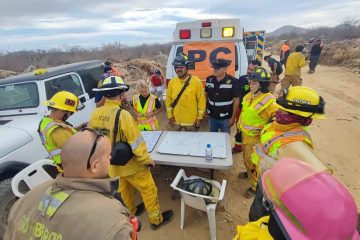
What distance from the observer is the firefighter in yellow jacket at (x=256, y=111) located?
3.30 meters

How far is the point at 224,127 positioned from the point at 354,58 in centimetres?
1441

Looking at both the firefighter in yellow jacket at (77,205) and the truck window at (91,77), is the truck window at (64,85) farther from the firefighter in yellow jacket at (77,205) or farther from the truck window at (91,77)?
the firefighter in yellow jacket at (77,205)

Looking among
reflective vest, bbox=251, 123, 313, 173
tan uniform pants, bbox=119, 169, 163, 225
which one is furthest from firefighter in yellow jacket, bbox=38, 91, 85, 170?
reflective vest, bbox=251, 123, 313, 173

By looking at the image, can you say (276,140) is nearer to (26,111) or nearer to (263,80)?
(263,80)

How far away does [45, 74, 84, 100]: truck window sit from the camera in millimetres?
4254

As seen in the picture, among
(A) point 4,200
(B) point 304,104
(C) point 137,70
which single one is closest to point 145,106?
(A) point 4,200

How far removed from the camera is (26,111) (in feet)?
13.3

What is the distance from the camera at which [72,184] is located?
50.1 inches

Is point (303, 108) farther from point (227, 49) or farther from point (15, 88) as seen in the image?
point (15, 88)

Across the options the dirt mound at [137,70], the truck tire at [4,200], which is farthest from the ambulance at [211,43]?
the dirt mound at [137,70]

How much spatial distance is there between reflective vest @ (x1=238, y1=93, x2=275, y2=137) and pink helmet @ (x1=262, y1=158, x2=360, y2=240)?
7.73ft

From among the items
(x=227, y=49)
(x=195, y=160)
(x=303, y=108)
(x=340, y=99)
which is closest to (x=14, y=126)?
(x=195, y=160)

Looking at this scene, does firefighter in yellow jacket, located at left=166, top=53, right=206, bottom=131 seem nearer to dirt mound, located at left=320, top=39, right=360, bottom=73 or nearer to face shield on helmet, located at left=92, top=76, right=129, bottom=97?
face shield on helmet, located at left=92, top=76, right=129, bottom=97

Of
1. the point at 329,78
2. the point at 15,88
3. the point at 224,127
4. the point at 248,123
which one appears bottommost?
the point at 329,78
